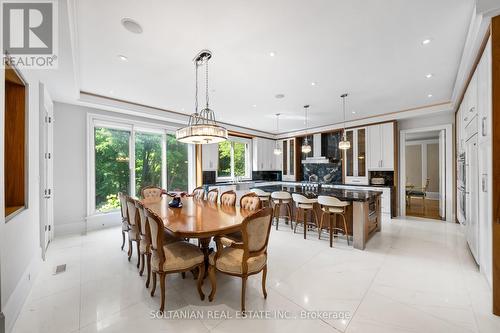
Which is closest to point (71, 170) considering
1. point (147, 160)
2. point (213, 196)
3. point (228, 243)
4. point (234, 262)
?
point (147, 160)

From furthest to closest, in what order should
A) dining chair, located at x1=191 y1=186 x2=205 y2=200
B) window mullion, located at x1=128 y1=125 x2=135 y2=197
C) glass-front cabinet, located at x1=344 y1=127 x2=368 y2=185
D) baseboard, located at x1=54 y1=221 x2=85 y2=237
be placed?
glass-front cabinet, located at x1=344 y1=127 x2=368 y2=185
window mullion, located at x1=128 y1=125 x2=135 y2=197
dining chair, located at x1=191 y1=186 x2=205 y2=200
baseboard, located at x1=54 y1=221 x2=85 y2=237

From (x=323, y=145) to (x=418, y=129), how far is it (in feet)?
8.68

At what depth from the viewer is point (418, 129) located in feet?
18.1

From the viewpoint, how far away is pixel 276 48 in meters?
2.62

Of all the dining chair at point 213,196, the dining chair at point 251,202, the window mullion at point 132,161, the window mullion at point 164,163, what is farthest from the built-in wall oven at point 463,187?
the window mullion at point 132,161

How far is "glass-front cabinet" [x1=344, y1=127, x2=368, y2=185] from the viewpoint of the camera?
6.21 meters

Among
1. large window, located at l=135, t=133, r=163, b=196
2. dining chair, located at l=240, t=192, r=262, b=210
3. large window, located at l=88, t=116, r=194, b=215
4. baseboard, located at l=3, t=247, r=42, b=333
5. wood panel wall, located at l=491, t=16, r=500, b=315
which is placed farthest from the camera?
large window, located at l=135, t=133, r=163, b=196

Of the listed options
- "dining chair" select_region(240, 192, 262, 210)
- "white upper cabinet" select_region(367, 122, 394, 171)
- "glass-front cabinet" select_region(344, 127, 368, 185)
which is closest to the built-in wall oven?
"white upper cabinet" select_region(367, 122, 394, 171)

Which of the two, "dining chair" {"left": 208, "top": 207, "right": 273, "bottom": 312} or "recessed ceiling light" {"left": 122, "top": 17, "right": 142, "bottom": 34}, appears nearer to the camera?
"dining chair" {"left": 208, "top": 207, "right": 273, "bottom": 312}

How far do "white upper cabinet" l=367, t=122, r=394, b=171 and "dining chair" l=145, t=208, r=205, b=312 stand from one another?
5.69 metres

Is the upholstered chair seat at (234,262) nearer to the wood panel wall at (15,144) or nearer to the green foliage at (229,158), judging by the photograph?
the wood panel wall at (15,144)

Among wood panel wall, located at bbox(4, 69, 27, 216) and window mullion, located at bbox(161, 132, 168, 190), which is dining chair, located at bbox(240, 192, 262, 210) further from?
window mullion, located at bbox(161, 132, 168, 190)

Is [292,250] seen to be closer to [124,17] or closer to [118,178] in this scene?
[124,17]

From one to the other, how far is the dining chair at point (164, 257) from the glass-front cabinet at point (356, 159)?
564cm
